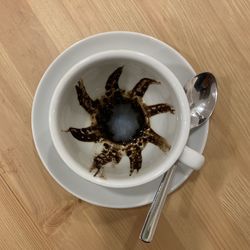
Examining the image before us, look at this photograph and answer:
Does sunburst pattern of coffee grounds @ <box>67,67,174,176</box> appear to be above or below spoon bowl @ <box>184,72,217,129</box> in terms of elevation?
below

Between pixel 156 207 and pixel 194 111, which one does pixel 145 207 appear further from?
pixel 194 111

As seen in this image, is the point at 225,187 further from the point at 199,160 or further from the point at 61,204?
the point at 61,204

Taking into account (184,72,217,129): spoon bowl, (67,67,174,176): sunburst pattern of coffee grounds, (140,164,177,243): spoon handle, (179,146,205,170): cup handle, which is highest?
(184,72,217,129): spoon bowl

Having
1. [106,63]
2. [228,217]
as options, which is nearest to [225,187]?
[228,217]

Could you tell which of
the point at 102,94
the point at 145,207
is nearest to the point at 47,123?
the point at 102,94

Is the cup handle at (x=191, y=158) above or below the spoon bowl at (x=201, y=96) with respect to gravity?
below
